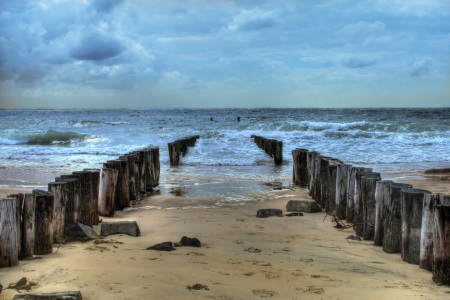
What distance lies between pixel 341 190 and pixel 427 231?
2556 millimetres

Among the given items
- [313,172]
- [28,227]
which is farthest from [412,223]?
[313,172]

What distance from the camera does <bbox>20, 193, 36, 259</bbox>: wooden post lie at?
4117mm

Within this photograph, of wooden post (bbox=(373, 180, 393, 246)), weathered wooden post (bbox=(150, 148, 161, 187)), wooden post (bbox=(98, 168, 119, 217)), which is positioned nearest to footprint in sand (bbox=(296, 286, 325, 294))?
wooden post (bbox=(373, 180, 393, 246))

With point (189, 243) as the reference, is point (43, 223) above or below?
above

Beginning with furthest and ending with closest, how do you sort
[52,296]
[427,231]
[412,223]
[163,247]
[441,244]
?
[163,247]
[412,223]
[427,231]
[441,244]
[52,296]

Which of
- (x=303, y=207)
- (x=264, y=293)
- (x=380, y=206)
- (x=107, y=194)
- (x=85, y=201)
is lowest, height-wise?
(x=303, y=207)

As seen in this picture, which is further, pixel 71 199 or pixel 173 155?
pixel 173 155

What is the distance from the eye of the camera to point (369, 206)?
17.4 ft

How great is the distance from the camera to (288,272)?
393cm

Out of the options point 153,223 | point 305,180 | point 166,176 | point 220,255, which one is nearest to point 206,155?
→ point 166,176

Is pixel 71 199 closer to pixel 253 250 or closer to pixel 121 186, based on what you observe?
pixel 253 250

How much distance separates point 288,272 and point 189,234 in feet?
6.08

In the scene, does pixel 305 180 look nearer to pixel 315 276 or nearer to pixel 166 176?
pixel 166 176

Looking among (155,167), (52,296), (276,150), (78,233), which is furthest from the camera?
(276,150)
